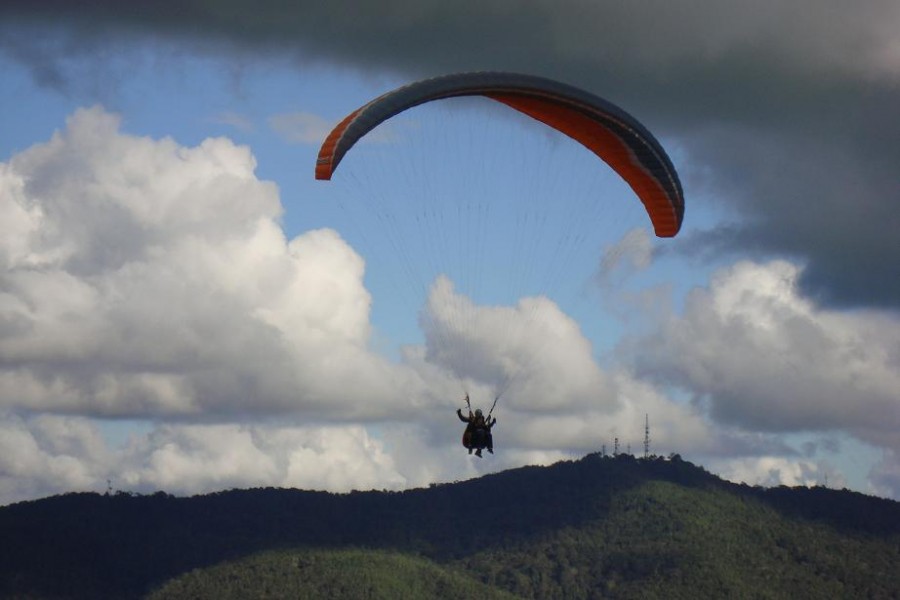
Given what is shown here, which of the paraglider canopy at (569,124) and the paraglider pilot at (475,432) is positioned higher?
the paraglider canopy at (569,124)

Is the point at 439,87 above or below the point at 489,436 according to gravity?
above

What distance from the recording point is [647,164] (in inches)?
2165

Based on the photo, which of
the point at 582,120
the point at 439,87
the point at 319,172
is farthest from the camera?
the point at 582,120

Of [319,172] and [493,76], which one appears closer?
[319,172]

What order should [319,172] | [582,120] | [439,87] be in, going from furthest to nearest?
[582,120]
[439,87]
[319,172]

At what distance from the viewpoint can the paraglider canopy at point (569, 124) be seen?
4850 centimetres

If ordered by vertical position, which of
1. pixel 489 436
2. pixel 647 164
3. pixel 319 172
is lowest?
pixel 489 436

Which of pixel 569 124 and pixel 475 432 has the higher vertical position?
pixel 569 124

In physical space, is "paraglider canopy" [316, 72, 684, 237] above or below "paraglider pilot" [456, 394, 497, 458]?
above

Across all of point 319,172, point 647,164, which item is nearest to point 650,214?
point 647,164

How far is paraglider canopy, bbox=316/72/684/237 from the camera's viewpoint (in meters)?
48.5

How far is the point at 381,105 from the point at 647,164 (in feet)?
37.3

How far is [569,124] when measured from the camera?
181ft

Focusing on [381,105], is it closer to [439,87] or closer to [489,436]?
Answer: [439,87]
